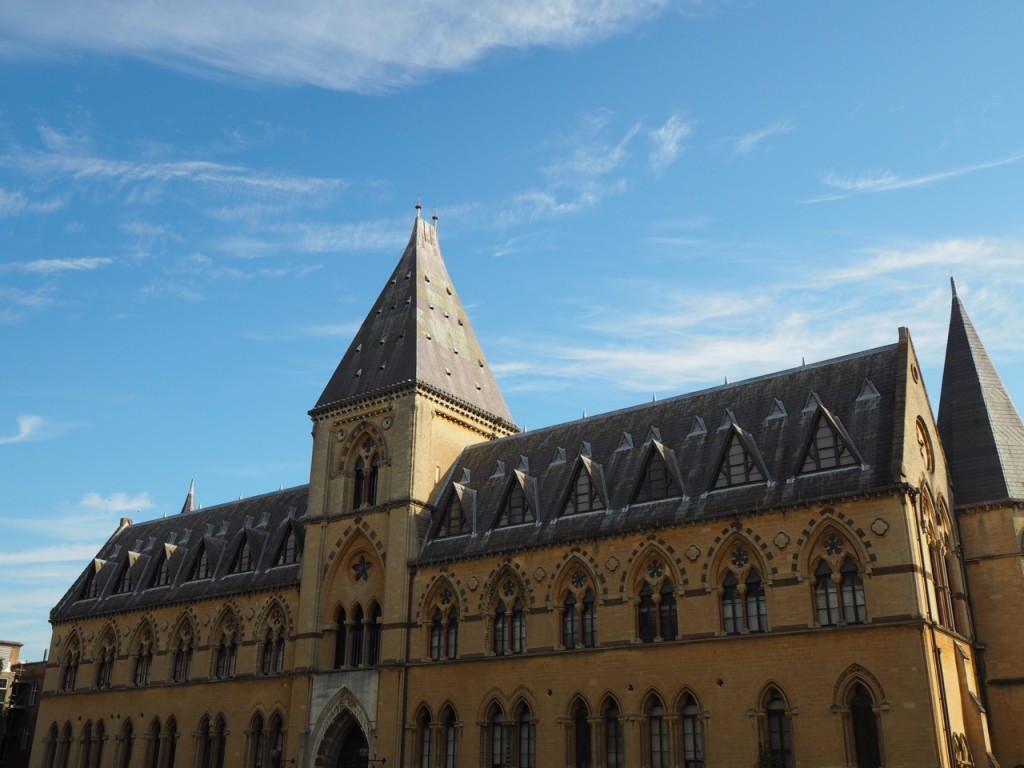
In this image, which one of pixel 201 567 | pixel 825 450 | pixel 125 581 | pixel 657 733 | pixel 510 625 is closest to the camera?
pixel 825 450

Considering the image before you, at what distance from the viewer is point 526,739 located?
35.8 meters

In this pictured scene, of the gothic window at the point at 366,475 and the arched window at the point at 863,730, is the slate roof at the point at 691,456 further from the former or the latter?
the arched window at the point at 863,730

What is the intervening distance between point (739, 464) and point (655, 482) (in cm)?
324

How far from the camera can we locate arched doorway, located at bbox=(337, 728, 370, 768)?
132 feet

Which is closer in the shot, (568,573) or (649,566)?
(649,566)

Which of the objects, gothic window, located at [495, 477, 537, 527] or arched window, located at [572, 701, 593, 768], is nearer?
arched window, located at [572, 701, 593, 768]

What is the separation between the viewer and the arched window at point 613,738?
109ft

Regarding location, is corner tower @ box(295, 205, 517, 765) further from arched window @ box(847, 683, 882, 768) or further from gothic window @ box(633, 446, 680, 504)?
arched window @ box(847, 683, 882, 768)

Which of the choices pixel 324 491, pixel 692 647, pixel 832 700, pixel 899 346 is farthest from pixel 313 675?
pixel 899 346

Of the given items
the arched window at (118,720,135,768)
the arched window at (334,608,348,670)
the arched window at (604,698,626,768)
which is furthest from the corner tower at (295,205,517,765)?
the arched window at (118,720,135,768)

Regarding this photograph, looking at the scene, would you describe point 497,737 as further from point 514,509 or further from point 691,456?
point 691,456

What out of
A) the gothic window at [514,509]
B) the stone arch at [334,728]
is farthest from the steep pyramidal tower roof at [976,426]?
the stone arch at [334,728]

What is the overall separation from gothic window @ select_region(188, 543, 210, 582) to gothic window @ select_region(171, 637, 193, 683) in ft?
9.95

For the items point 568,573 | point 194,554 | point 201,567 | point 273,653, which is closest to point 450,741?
point 568,573
